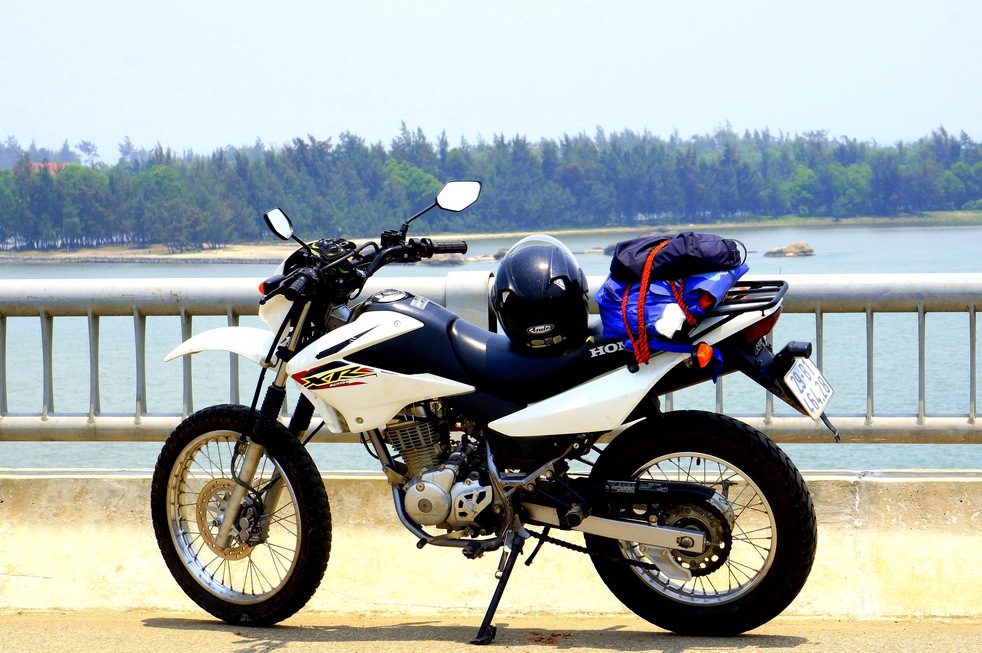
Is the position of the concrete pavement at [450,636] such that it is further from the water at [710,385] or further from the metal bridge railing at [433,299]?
the water at [710,385]

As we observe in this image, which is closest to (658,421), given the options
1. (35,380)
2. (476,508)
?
(476,508)

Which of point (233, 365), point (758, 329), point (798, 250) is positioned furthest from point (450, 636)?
point (798, 250)

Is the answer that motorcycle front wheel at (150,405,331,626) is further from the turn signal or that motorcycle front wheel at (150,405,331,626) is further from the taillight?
the taillight

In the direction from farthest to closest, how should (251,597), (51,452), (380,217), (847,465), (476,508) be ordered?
1. (380,217)
2. (51,452)
3. (847,465)
4. (251,597)
5. (476,508)

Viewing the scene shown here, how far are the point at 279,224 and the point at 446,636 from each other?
5.25ft

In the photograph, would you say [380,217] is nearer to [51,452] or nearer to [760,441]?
[51,452]

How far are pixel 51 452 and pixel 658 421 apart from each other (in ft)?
43.5

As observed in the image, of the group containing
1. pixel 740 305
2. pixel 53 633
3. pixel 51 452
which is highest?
pixel 740 305

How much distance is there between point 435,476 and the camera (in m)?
4.30

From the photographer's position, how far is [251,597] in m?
4.64

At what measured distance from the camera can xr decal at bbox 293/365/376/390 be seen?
14.1 ft

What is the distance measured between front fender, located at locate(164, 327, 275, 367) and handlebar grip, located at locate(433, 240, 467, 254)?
70 centimetres

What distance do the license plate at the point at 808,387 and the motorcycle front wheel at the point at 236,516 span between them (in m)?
1.77

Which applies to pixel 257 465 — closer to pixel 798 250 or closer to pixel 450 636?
pixel 450 636
